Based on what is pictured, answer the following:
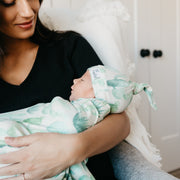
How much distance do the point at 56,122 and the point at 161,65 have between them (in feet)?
5.12

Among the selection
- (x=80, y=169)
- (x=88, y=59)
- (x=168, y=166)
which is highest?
(x=88, y=59)

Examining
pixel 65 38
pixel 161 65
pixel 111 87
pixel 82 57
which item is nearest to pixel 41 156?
pixel 111 87

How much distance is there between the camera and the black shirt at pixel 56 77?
0.89 m

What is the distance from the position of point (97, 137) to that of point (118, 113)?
0.47 feet

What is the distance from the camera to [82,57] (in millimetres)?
959

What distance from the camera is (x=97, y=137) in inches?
28.8

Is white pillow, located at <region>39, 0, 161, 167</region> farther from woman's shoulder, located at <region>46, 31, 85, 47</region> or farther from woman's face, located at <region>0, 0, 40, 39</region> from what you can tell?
woman's face, located at <region>0, 0, 40, 39</region>

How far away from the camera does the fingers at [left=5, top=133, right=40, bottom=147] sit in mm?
648

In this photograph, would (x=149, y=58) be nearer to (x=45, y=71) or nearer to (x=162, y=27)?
(x=162, y=27)

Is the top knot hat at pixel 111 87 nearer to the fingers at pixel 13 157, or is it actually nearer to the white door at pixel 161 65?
the fingers at pixel 13 157

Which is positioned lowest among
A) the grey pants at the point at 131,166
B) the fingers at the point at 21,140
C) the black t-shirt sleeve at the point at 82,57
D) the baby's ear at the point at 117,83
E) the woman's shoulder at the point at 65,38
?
the grey pants at the point at 131,166

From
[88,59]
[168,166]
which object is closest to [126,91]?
[88,59]

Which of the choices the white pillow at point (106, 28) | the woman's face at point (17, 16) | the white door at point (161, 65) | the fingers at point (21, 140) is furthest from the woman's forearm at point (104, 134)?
the white door at point (161, 65)

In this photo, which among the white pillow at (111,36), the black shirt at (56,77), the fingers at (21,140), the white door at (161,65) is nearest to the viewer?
the fingers at (21,140)
